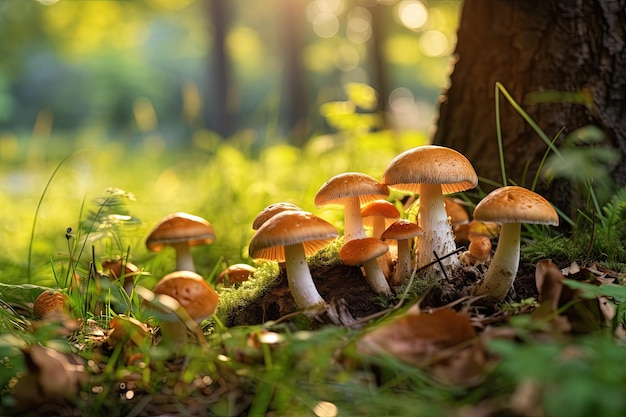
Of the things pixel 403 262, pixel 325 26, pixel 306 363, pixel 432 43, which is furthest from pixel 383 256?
pixel 325 26

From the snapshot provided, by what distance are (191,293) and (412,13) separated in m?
12.3

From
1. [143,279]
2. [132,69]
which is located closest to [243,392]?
[143,279]

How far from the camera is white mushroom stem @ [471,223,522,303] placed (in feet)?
7.23

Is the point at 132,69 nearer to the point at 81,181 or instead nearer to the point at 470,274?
the point at 81,181

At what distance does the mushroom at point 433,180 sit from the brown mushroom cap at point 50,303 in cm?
150

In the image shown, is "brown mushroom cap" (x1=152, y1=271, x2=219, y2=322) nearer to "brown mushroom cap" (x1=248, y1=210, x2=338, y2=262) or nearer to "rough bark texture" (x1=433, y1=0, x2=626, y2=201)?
"brown mushroom cap" (x1=248, y1=210, x2=338, y2=262)

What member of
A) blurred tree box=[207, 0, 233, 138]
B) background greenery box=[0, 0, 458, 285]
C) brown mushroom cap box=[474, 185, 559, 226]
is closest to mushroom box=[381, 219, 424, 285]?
brown mushroom cap box=[474, 185, 559, 226]

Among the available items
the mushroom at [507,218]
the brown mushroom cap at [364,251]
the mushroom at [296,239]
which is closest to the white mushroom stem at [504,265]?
the mushroom at [507,218]

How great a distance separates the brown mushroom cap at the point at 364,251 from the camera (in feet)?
7.32

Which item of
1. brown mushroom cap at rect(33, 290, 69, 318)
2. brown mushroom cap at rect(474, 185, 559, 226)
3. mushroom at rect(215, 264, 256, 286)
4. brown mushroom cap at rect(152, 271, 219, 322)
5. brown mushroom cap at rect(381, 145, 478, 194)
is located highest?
brown mushroom cap at rect(381, 145, 478, 194)

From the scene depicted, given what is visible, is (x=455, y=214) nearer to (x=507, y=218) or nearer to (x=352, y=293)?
(x=352, y=293)

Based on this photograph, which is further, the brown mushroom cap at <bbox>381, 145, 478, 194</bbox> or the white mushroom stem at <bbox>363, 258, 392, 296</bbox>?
the white mushroom stem at <bbox>363, 258, 392, 296</bbox>

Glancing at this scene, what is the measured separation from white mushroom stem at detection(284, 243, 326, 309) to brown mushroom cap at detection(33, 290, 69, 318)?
1027 mm

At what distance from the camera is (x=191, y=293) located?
6.78 feet
